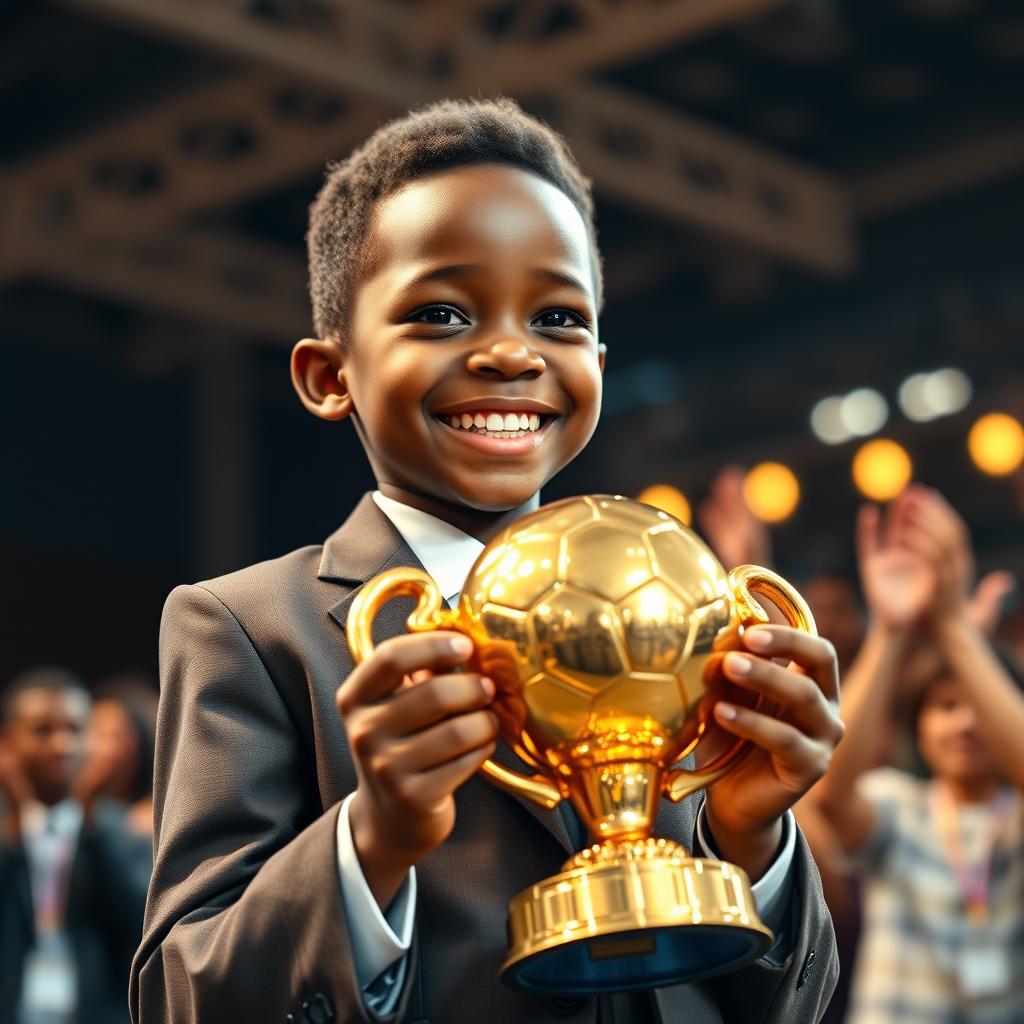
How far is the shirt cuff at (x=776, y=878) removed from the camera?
42.2 inches

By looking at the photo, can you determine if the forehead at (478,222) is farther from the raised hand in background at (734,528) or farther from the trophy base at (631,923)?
the raised hand in background at (734,528)

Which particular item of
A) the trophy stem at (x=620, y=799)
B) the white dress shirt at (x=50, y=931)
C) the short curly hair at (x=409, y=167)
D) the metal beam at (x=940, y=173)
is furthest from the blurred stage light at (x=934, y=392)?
the trophy stem at (x=620, y=799)

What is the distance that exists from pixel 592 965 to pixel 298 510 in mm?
8572

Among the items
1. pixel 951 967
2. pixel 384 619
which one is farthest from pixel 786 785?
pixel 951 967

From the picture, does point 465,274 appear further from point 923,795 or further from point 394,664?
point 923,795

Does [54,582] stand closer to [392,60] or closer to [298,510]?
[298,510]

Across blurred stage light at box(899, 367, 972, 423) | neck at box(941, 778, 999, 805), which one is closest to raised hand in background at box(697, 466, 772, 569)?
neck at box(941, 778, 999, 805)

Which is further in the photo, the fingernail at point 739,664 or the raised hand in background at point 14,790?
the raised hand in background at point 14,790

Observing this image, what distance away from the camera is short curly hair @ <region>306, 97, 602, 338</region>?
1.21 metres

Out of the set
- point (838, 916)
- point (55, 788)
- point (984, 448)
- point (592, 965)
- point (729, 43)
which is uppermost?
point (729, 43)

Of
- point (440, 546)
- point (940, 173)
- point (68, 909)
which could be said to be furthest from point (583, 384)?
point (940, 173)

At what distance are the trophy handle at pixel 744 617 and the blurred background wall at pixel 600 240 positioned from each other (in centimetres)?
455

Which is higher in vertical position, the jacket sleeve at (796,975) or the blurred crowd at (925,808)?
the blurred crowd at (925,808)

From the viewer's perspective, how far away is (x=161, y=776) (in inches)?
46.7
